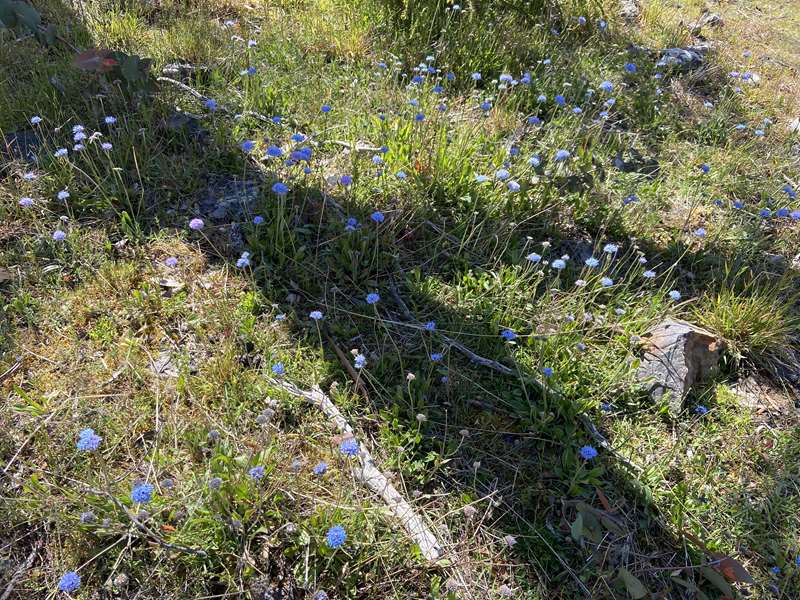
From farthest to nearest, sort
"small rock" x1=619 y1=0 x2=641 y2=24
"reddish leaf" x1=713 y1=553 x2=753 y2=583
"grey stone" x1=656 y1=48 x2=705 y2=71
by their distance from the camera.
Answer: "small rock" x1=619 y1=0 x2=641 y2=24 → "grey stone" x1=656 y1=48 x2=705 y2=71 → "reddish leaf" x1=713 y1=553 x2=753 y2=583

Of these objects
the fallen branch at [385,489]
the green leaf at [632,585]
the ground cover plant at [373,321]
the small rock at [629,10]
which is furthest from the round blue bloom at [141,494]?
the small rock at [629,10]

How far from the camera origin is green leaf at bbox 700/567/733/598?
1933 millimetres

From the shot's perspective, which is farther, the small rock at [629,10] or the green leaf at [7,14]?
the small rock at [629,10]

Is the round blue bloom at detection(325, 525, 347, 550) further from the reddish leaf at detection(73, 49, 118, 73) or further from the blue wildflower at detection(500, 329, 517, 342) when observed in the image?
the reddish leaf at detection(73, 49, 118, 73)

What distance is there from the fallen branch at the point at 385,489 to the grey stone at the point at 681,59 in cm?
423

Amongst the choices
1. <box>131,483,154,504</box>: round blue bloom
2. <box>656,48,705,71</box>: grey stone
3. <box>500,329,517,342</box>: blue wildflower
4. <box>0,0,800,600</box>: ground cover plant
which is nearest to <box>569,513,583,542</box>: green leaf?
<box>0,0,800,600</box>: ground cover plant

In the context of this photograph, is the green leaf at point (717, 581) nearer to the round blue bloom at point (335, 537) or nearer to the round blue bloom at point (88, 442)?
the round blue bloom at point (335, 537)

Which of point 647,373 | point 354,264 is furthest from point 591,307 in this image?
point 354,264

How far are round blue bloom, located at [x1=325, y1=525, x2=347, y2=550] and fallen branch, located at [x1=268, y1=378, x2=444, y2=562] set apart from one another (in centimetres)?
31

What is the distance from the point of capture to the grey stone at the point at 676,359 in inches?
101

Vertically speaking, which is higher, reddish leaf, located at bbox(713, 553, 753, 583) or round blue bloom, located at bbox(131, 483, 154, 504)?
round blue bloom, located at bbox(131, 483, 154, 504)

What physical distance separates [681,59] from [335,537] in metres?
5.07

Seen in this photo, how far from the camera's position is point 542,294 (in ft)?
9.55

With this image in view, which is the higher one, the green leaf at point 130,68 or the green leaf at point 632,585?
the green leaf at point 130,68
